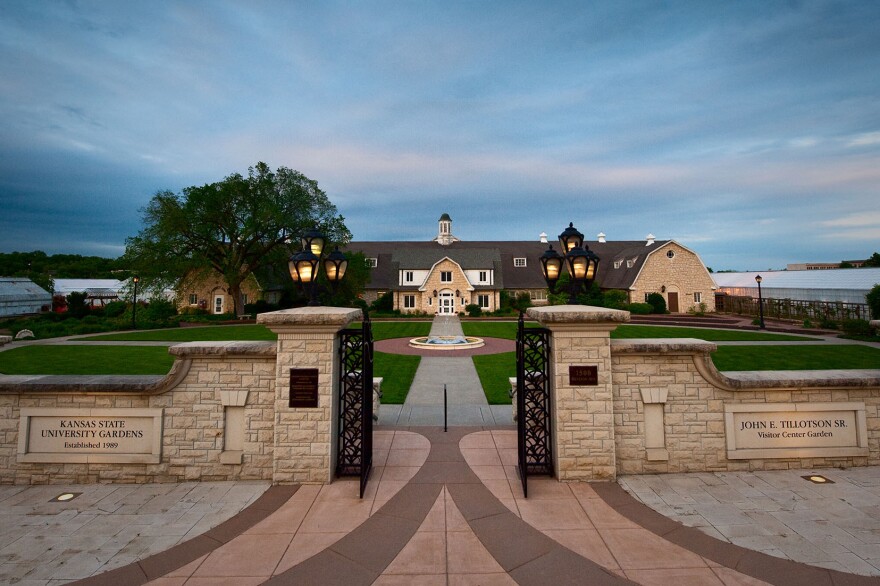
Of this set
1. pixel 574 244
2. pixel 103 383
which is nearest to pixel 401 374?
pixel 574 244

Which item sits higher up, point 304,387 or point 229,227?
point 229,227

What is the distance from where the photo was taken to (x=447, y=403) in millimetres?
11180

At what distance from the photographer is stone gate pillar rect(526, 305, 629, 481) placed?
6570mm

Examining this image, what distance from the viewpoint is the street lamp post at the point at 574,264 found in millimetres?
8631

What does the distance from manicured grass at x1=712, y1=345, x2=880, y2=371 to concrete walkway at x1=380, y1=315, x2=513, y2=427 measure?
31.6 ft

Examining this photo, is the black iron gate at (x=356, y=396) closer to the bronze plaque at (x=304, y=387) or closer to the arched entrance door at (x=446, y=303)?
the bronze plaque at (x=304, y=387)

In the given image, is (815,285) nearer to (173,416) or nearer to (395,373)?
(395,373)

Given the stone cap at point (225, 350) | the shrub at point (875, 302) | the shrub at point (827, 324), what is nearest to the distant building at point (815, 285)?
the shrub at point (827, 324)

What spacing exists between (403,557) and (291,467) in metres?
2.79

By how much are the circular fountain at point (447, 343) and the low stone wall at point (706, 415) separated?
14890 mm

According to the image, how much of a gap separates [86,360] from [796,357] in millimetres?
30985

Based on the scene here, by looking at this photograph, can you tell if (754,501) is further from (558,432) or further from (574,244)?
(574,244)

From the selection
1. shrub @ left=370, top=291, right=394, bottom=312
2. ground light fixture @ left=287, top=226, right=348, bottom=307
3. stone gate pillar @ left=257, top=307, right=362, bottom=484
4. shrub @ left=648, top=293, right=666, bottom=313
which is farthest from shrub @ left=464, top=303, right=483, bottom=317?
stone gate pillar @ left=257, top=307, right=362, bottom=484

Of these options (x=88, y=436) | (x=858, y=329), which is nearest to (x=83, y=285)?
(x=88, y=436)
